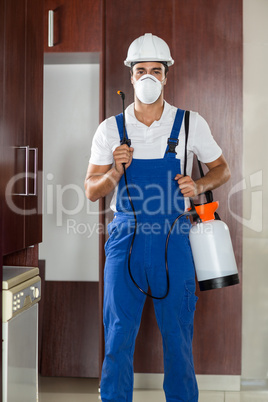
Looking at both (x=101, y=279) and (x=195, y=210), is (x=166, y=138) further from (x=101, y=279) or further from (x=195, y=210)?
(x=101, y=279)

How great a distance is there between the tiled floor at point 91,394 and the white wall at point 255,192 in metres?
0.16

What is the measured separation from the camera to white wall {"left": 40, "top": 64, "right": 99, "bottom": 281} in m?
3.34

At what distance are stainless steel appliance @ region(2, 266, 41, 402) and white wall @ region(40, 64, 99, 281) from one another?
3.24 ft

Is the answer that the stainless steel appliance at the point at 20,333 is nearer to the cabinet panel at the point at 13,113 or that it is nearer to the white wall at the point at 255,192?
the cabinet panel at the point at 13,113

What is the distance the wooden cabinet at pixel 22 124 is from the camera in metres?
2.01

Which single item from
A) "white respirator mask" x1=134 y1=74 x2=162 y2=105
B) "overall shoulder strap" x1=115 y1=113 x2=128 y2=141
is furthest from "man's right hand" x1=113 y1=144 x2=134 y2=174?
"white respirator mask" x1=134 y1=74 x2=162 y2=105

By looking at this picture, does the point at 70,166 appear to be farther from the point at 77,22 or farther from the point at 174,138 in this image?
the point at 174,138

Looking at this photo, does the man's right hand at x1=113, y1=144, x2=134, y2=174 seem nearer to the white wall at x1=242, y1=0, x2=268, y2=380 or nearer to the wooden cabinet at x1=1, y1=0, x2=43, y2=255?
the wooden cabinet at x1=1, y1=0, x2=43, y2=255

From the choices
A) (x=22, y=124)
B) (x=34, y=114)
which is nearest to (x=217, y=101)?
(x=34, y=114)

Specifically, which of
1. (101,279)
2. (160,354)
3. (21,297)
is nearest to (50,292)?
(101,279)

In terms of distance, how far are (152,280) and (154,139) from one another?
0.64 metres

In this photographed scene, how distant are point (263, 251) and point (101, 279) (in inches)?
36.6

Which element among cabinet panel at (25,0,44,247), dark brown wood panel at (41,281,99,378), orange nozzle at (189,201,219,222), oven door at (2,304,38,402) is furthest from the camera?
dark brown wood panel at (41,281,99,378)

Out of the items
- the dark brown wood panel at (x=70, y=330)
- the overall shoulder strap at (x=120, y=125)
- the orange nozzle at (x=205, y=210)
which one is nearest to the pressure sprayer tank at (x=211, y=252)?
the orange nozzle at (x=205, y=210)
